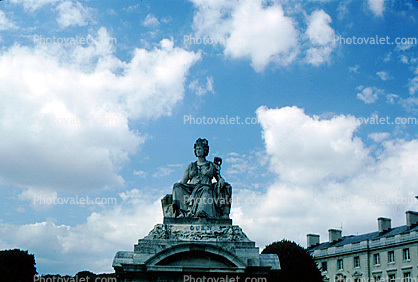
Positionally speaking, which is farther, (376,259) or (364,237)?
(364,237)

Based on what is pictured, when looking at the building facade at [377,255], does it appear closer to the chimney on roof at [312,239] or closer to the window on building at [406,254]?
the window on building at [406,254]

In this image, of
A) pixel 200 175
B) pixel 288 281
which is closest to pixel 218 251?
pixel 200 175

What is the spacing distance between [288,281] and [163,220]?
57.3 ft

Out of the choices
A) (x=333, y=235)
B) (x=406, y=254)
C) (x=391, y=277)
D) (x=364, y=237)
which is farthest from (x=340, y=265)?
(x=406, y=254)

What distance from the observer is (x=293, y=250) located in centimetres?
3628

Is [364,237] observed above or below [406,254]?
above

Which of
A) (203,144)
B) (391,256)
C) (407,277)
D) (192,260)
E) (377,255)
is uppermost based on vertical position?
(203,144)

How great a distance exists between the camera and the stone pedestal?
1730 centimetres

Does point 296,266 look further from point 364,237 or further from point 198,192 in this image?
point 364,237

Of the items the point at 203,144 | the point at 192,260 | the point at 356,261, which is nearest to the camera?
the point at 192,260

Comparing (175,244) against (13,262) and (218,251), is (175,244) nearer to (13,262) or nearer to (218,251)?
(218,251)

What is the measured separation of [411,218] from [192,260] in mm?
44492

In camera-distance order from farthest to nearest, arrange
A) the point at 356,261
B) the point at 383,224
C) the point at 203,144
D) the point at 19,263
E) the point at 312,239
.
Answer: the point at 312,239, the point at 383,224, the point at 356,261, the point at 19,263, the point at 203,144

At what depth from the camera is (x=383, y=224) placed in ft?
200
